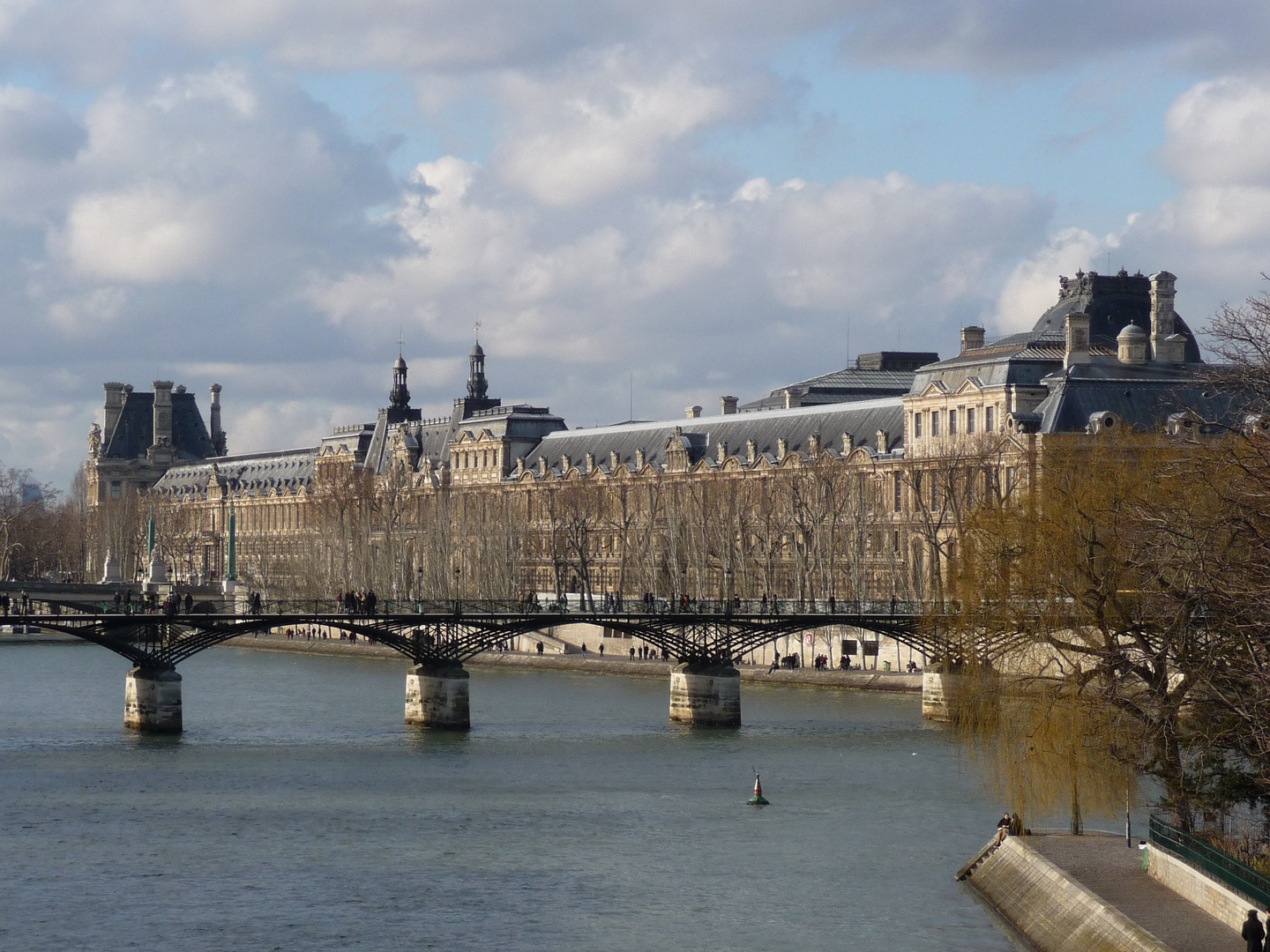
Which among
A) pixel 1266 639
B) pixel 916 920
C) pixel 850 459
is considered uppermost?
pixel 850 459

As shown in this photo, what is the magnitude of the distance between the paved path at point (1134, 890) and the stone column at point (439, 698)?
32541 millimetres

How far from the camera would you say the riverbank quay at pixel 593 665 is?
8444 cm

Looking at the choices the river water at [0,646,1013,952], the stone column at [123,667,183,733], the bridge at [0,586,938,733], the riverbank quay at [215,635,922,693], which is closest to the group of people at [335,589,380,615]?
the bridge at [0,586,938,733]

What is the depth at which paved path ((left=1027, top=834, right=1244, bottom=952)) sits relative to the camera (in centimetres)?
2986

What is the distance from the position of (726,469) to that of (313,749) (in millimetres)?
60144

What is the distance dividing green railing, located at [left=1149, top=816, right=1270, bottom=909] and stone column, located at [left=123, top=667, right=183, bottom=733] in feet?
127

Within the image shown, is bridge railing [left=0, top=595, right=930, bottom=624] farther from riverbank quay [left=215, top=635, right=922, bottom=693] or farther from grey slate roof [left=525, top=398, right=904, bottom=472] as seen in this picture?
grey slate roof [left=525, top=398, right=904, bottom=472]

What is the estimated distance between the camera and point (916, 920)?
125ft

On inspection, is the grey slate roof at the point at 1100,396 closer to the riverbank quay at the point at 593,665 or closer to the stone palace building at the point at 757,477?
the stone palace building at the point at 757,477

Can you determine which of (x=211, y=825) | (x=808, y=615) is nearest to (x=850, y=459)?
(x=808, y=615)

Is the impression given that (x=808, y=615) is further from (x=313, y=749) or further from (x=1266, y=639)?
(x=1266, y=639)

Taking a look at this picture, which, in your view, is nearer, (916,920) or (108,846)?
(916,920)

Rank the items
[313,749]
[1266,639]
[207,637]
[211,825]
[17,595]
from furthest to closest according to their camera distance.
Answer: [17,595] → [207,637] → [313,749] → [211,825] → [1266,639]

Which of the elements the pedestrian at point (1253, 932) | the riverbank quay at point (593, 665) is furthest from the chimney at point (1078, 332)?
the pedestrian at point (1253, 932)
